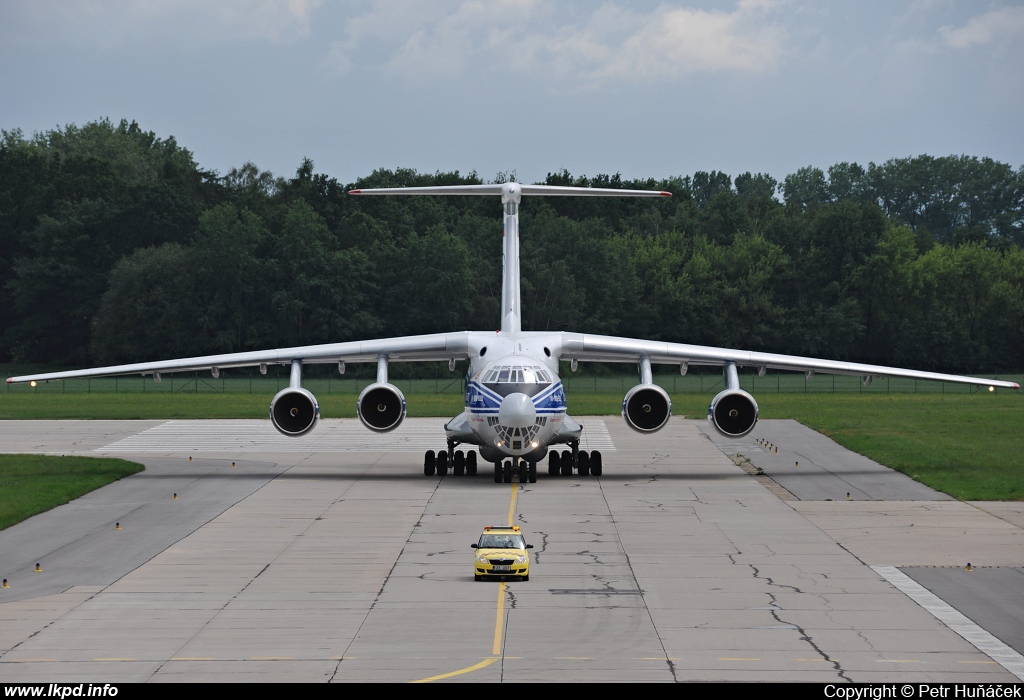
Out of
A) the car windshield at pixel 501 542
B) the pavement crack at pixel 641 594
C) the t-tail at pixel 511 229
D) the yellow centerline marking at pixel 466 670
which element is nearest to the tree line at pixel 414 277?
the t-tail at pixel 511 229

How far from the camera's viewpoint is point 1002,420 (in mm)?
49781

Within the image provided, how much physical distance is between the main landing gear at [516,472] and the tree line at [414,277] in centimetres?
5251

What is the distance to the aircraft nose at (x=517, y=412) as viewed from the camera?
89.4 ft

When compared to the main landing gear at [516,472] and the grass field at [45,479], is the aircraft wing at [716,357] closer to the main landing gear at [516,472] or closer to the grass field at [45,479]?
the main landing gear at [516,472]

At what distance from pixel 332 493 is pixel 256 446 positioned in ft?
41.5

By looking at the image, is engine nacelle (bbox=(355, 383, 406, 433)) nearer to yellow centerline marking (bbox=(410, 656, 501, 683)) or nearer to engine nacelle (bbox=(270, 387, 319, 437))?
engine nacelle (bbox=(270, 387, 319, 437))

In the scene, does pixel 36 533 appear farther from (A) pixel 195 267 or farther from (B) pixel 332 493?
(A) pixel 195 267

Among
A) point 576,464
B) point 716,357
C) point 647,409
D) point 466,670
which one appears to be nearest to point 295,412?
point 576,464

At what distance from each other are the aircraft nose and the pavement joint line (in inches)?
370

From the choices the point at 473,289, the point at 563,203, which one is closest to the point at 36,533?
the point at 473,289

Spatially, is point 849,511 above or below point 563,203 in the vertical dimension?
below

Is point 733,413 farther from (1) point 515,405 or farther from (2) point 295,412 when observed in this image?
(2) point 295,412

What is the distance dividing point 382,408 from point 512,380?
3226 millimetres

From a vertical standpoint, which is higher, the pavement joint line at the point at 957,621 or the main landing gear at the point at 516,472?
the main landing gear at the point at 516,472
